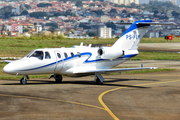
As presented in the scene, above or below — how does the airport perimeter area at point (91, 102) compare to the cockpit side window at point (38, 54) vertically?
below

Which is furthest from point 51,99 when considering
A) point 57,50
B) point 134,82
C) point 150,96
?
point 134,82

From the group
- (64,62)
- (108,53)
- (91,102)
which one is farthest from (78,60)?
(91,102)

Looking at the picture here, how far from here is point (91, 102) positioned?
789 inches

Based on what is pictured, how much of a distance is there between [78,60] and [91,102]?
934 centimetres

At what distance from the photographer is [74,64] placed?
28703 mm

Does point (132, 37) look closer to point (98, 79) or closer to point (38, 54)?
point (98, 79)

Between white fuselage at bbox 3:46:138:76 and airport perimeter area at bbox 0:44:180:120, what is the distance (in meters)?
1.47

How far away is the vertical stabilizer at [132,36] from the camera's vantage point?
31781 mm

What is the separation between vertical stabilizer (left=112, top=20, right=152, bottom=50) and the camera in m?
31.8

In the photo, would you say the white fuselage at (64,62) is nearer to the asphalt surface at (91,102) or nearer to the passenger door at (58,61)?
the passenger door at (58,61)

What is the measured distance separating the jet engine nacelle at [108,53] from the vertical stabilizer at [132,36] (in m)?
1.45

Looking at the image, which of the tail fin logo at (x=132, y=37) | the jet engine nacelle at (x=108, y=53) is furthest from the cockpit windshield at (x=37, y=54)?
the tail fin logo at (x=132, y=37)

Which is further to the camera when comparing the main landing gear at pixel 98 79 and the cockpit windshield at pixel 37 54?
the main landing gear at pixel 98 79

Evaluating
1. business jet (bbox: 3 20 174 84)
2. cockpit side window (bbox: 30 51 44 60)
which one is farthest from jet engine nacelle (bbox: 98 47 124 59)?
cockpit side window (bbox: 30 51 44 60)
